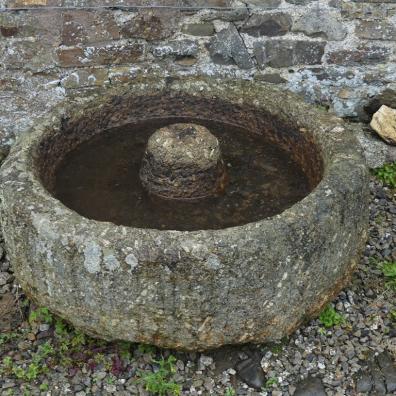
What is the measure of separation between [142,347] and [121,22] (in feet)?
6.74

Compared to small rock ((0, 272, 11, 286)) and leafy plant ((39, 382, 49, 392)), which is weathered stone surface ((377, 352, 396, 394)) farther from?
small rock ((0, 272, 11, 286))

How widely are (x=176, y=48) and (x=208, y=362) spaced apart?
2065 millimetres

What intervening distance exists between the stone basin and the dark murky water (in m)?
0.17

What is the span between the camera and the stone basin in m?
2.53

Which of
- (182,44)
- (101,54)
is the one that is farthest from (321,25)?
(101,54)

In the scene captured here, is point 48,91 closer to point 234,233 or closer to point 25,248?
point 25,248

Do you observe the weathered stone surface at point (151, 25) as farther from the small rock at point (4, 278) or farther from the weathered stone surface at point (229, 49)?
the small rock at point (4, 278)

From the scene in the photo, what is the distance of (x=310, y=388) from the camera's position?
2910 millimetres

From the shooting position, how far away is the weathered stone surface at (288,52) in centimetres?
412

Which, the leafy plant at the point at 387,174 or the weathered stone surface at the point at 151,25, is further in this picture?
the leafy plant at the point at 387,174

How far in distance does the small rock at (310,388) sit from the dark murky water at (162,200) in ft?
2.66

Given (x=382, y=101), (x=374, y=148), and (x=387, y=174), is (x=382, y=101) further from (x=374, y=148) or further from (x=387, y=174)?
(x=387, y=174)

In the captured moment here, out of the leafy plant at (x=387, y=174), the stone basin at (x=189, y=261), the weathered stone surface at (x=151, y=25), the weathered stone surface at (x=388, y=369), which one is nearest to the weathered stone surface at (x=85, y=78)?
the weathered stone surface at (x=151, y=25)

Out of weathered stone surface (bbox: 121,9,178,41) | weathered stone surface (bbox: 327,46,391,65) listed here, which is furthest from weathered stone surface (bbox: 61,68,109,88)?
weathered stone surface (bbox: 327,46,391,65)
